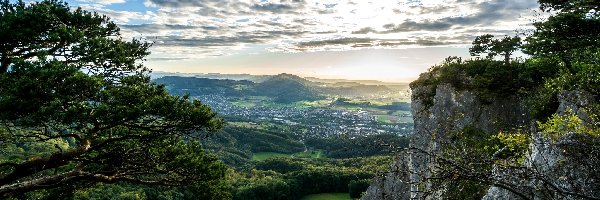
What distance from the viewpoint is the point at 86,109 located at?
14188 millimetres

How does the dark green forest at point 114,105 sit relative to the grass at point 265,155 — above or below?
above

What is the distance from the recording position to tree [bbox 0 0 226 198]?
1389 centimetres

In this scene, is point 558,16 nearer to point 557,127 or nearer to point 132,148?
point 557,127

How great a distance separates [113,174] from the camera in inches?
705

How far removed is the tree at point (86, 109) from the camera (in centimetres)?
1389

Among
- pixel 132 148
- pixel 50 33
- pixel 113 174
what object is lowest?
pixel 113 174

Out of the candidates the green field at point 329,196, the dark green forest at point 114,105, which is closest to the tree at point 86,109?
the dark green forest at point 114,105

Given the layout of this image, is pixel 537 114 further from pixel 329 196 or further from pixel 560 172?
pixel 329 196

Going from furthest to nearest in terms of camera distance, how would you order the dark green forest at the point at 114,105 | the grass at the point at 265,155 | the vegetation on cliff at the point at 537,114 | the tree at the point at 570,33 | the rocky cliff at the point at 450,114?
the grass at the point at 265,155
the rocky cliff at the point at 450,114
the tree at the point at 570,33
the dark green forest at the point at 114,105
the vegetation on cliff at the point at 537,114

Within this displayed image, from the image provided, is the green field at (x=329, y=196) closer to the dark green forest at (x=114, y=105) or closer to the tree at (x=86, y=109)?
the dark green forest at (x=114, y=105)

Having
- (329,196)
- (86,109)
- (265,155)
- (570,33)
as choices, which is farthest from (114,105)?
(265,155)

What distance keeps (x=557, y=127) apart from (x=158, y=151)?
15.8m

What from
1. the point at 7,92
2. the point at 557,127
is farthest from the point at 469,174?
the point at 7,92

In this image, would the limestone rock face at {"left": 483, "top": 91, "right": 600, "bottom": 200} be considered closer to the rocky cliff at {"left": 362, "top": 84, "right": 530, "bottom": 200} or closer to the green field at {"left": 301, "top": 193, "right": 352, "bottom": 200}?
the rocky cliff at {"left": 362, "top": 84, "right": 530, "bottom": 200}
